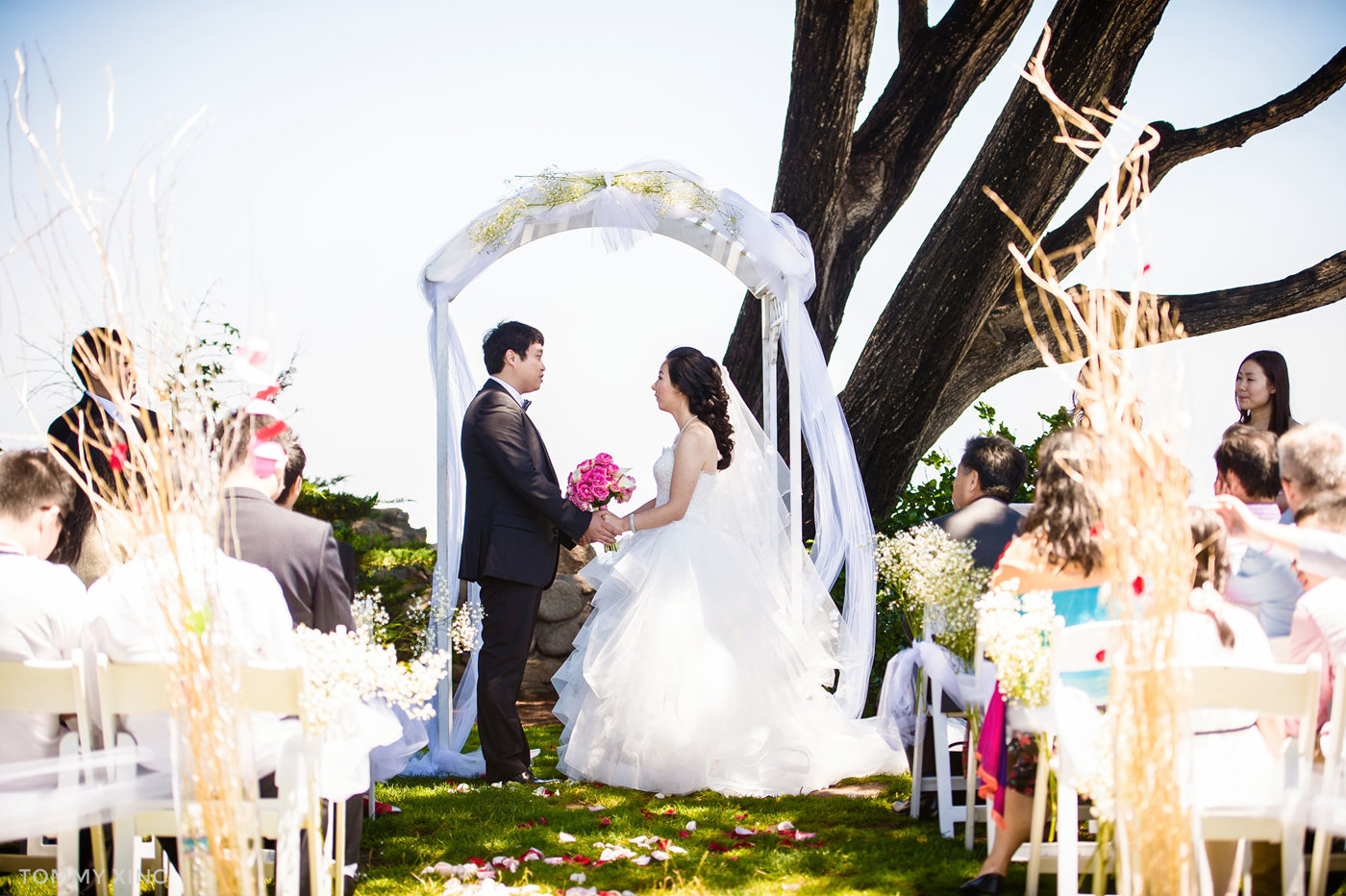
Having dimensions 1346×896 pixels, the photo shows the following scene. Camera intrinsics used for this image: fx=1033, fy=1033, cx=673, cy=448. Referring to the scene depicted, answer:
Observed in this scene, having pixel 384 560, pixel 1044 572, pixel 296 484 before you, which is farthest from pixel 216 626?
pixel 384 560

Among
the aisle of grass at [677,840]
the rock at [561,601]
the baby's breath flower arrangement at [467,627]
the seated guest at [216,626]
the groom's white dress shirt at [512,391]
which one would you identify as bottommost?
the aisle of grass at [677,840]

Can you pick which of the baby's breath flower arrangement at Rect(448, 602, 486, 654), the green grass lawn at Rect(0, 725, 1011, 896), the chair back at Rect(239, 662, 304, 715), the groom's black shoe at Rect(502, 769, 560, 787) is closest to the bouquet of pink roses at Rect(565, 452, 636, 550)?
the baby's breath flower arrangement at Rect(448, 602, 486, 654)

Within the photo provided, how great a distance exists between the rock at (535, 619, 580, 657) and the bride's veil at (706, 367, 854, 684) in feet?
9.99

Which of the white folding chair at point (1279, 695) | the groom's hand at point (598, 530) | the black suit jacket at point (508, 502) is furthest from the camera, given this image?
the groom's hand at point (598, 530)

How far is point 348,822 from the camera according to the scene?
3490mm

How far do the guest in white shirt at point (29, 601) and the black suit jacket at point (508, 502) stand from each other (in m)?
2.37

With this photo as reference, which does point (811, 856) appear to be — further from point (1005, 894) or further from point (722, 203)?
point (722, 203)

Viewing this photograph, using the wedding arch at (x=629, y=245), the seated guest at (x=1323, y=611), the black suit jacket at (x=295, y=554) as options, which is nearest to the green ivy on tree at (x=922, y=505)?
the wedding arch at (x=629, y=245)

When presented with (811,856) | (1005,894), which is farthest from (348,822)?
(1005,894)

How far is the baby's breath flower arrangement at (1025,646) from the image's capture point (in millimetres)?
2588

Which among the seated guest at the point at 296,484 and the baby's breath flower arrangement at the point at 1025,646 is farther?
the seated guest at the point at 296,484

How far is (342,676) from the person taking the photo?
2422mm

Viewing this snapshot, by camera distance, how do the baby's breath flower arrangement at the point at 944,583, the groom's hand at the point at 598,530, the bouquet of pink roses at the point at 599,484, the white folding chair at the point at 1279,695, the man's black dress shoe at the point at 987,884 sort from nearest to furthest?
the white folding chair at the point at 1279,695 < the man's black dress shoe at the point at 987,884 < the baby's breath flower arrangement at the point at 944,583 < the groom's hand at the point at 598,530 < the bouquet of pink roses at the point at 599,484

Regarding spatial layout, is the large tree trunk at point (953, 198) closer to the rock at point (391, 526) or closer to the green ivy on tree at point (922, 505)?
the green ivy on tree at point (922, 505)
